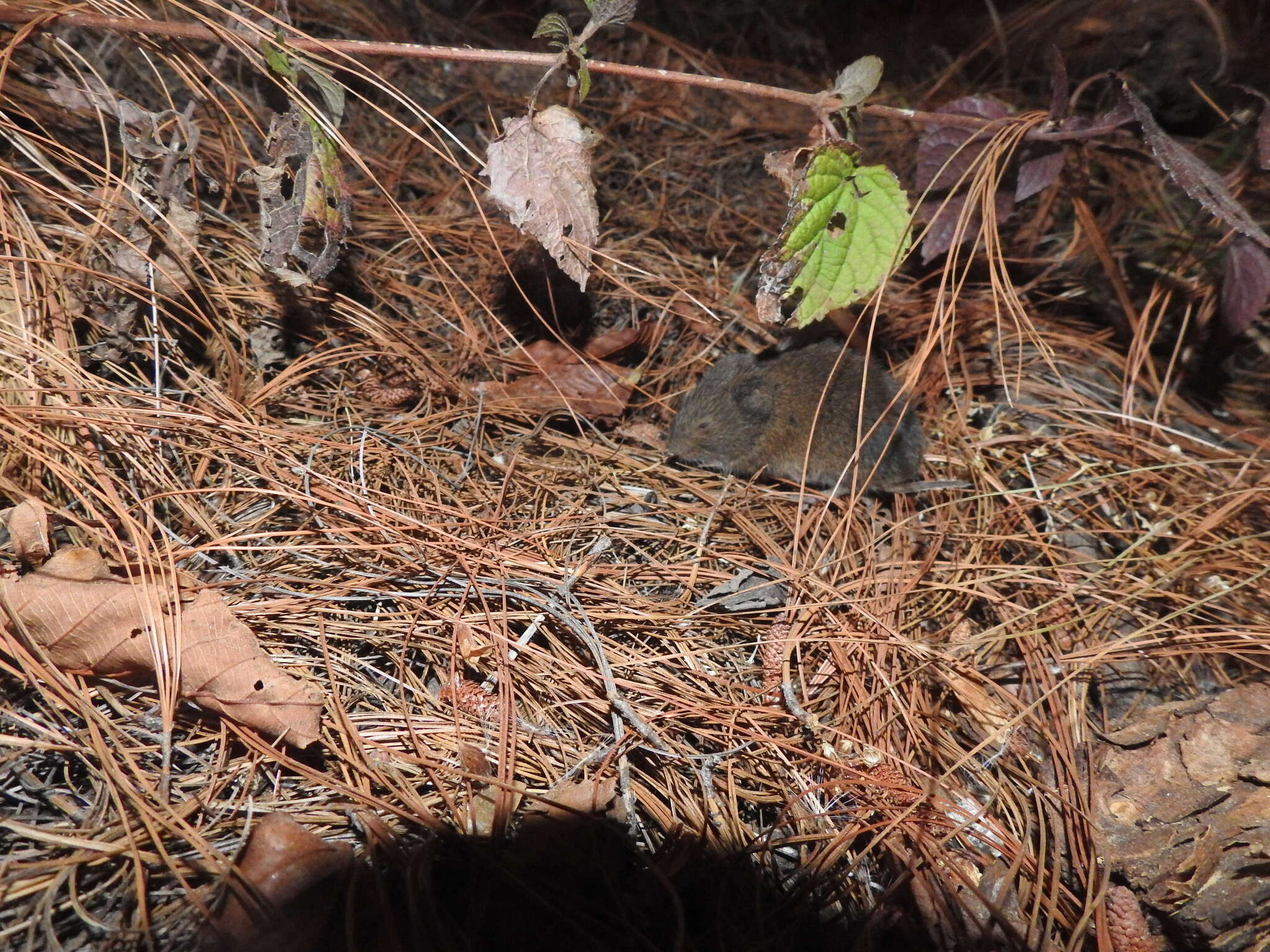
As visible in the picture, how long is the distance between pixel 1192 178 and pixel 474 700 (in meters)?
2.36

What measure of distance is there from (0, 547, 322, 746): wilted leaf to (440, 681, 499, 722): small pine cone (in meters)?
0.28

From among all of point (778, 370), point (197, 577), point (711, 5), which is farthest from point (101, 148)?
point (711, 5)

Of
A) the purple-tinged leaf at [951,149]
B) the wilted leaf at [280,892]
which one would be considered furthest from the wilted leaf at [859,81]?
the wilted leaf at [280,892]

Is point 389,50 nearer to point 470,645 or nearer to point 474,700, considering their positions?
point 470,645

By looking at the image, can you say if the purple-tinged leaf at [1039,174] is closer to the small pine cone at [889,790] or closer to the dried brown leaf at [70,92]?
the small pine cone at [889,790]

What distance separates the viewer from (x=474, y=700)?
1750 millimetres

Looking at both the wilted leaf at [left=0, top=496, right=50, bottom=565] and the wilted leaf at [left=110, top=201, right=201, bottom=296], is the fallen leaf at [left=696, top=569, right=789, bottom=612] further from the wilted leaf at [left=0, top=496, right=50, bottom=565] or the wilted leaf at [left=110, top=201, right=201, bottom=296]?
the wilted leaf at [left=110, top=201, right=201, bottom=296]

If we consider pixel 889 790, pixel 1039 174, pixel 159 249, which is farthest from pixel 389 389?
pixel 1039 174

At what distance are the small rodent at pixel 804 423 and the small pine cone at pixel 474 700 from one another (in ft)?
3.37

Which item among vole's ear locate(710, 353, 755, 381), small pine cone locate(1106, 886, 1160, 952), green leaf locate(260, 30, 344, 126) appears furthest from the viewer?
vole's ear locate(710, 353, 755, 381)

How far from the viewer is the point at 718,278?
2.90 meters

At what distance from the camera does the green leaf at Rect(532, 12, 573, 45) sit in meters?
1.90

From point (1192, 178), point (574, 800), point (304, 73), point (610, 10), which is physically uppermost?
point (610, 10)

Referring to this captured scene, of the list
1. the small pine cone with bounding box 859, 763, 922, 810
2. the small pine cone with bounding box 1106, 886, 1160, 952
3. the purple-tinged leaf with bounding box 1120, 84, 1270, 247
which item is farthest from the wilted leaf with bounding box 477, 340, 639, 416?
the small pine cone with bounding box 1106, 886, 1160, 952
